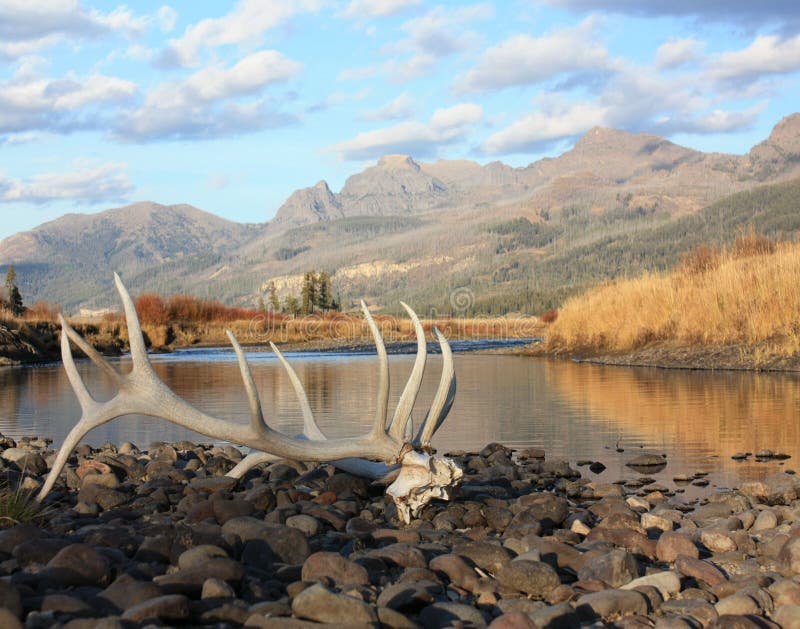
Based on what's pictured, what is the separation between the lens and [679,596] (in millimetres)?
4762

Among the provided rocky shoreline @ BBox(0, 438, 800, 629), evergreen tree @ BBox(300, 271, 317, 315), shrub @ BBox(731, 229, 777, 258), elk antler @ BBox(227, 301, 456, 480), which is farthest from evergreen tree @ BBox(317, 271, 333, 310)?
elk antler @ BBox(227, 301, 456, 480)

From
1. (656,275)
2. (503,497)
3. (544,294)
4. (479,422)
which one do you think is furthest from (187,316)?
(544,294)

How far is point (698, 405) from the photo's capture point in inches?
602

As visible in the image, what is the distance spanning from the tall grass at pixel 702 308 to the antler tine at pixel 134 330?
65.6 ft

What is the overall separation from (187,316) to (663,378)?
41.8m

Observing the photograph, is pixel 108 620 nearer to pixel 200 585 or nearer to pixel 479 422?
pixel 200 585

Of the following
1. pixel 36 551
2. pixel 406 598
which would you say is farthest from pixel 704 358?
pixel 36 551

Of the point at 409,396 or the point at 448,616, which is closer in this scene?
the point at 448,616

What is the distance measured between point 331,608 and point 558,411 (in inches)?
456

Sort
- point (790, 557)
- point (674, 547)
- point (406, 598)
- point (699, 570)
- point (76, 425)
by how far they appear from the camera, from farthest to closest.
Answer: point (76, 425) < point (674, 547) < point (790, 557) < point (699, 570) < point (406, 598)

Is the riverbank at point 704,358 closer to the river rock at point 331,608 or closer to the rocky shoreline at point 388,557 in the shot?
the rocky shoreline at point 388,557

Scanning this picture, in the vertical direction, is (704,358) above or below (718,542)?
above

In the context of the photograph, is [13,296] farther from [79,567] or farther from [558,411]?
[79,567]

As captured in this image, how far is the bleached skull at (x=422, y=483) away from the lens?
6418mm
